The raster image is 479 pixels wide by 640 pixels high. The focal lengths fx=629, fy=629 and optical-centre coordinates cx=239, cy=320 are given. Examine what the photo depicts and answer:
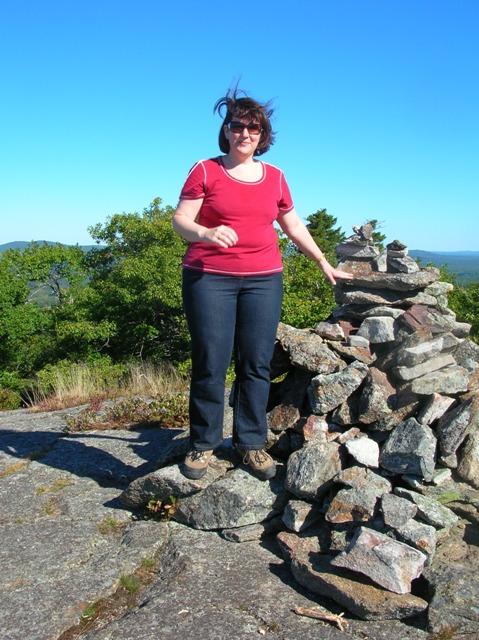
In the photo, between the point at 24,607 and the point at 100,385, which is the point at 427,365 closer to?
the point at 24,607

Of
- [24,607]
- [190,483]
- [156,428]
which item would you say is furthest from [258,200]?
[156,428]

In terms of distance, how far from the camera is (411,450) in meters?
3.82

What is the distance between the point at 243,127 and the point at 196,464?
2.19 m

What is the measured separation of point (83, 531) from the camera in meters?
4.19

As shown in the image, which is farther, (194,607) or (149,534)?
(149,534)

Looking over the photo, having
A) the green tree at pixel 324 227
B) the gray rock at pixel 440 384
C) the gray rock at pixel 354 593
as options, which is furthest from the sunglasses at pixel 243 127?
the green tree at pixel 324 227

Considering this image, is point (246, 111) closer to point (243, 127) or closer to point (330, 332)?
point (243, 127)

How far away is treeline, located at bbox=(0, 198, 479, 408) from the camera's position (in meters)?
13.0

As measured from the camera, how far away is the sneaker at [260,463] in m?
4.18

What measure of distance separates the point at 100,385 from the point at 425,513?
6.66 meters

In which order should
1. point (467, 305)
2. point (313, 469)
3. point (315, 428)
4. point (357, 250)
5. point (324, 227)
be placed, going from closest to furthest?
point (313, 469), point (315, 428), point (357, 250), point (467, 305), point (324, 227)

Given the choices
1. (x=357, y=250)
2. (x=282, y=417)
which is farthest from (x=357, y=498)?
(x=357, y=250)

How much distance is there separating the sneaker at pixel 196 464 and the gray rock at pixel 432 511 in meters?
1.29

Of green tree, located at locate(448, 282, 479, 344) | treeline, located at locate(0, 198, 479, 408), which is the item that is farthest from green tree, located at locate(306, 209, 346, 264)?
green tree, located at locate(448, 282, 479, 344)
